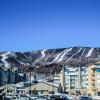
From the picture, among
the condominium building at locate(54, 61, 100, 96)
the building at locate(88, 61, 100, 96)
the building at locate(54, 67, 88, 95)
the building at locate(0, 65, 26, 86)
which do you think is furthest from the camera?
the building at locate(0, 65, 26, 86)

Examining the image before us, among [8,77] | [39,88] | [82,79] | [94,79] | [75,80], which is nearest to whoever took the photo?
[94,79]

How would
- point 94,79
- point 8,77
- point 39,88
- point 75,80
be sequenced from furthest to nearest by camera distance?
point 8,77, point 75,80, point 39,88, point 94,79

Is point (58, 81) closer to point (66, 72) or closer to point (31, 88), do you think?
point (66, 72)

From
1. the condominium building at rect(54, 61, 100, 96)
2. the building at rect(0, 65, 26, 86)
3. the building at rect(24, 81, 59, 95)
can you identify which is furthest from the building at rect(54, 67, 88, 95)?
the building at rect(0, 65, 26, 86)

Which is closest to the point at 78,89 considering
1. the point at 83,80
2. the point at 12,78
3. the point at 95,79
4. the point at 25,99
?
the point at 83,80

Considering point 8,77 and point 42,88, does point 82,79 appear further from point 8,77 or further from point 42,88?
point 8,77

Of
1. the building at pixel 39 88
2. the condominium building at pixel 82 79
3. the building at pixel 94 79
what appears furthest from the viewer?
the building at pixel 39 88

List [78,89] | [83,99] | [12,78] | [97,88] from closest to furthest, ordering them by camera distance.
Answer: [83,99] → [97,88] → [78,89] → [12,78]

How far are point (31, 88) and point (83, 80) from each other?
Answer: 18.6 metres

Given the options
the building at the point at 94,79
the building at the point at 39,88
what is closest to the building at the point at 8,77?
the building at the point at 39,88

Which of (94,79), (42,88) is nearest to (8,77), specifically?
(42,88)

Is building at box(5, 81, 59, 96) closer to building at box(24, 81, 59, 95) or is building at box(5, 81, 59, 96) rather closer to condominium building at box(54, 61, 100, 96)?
building at box(24, 81, 59, 95)

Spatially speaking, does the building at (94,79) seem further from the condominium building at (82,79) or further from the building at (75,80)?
the building at (75,80)

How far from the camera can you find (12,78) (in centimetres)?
13912
